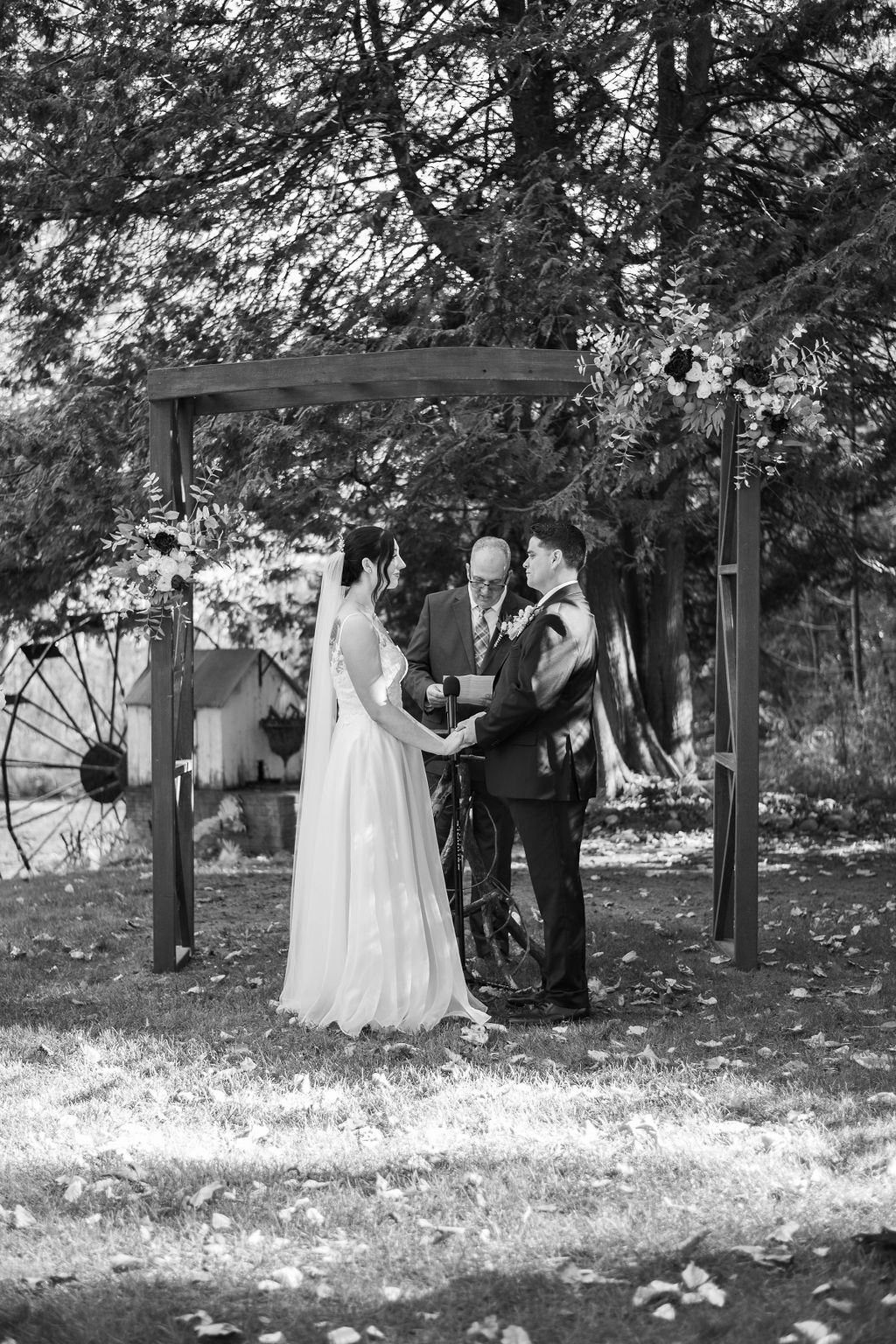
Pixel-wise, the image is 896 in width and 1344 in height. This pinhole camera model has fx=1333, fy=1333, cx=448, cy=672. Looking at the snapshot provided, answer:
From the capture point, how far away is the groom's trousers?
5.68 metres

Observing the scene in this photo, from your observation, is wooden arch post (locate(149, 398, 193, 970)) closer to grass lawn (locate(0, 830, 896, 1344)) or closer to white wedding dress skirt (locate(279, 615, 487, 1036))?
grass lawn (locate(0, 830, 896, 1344))

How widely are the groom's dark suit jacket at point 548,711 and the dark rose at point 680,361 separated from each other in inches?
53.0

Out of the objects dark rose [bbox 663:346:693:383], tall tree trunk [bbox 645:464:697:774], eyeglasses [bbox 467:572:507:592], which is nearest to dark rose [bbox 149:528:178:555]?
eyeglasses [bbox 467:572:507:592]

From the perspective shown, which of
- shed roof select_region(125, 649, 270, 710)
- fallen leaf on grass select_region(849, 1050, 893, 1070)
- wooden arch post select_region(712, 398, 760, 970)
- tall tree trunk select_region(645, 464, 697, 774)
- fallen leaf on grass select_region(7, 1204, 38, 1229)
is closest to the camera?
fallen leaf on grass select_region(7, 1204, 38, 1229)

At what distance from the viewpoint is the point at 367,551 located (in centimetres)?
574

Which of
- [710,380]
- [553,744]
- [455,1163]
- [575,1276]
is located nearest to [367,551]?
[553,744]

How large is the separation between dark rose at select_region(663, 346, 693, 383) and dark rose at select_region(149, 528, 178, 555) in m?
2.55

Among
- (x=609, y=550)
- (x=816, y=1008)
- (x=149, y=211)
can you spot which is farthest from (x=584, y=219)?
(x=816, y=1008)

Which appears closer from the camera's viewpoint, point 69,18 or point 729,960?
point 729,960

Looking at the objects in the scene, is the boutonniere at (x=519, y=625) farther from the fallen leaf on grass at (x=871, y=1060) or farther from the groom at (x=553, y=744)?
the fallen leaf on grass at (x=871, y=1060)

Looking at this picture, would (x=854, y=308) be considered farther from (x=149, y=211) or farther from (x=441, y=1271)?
(x=441, y=1271)

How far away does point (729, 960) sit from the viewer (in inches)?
273

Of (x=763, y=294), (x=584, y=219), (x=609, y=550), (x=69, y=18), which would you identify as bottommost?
(x=609, y=550)

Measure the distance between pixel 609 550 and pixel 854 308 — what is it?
10.7ft
